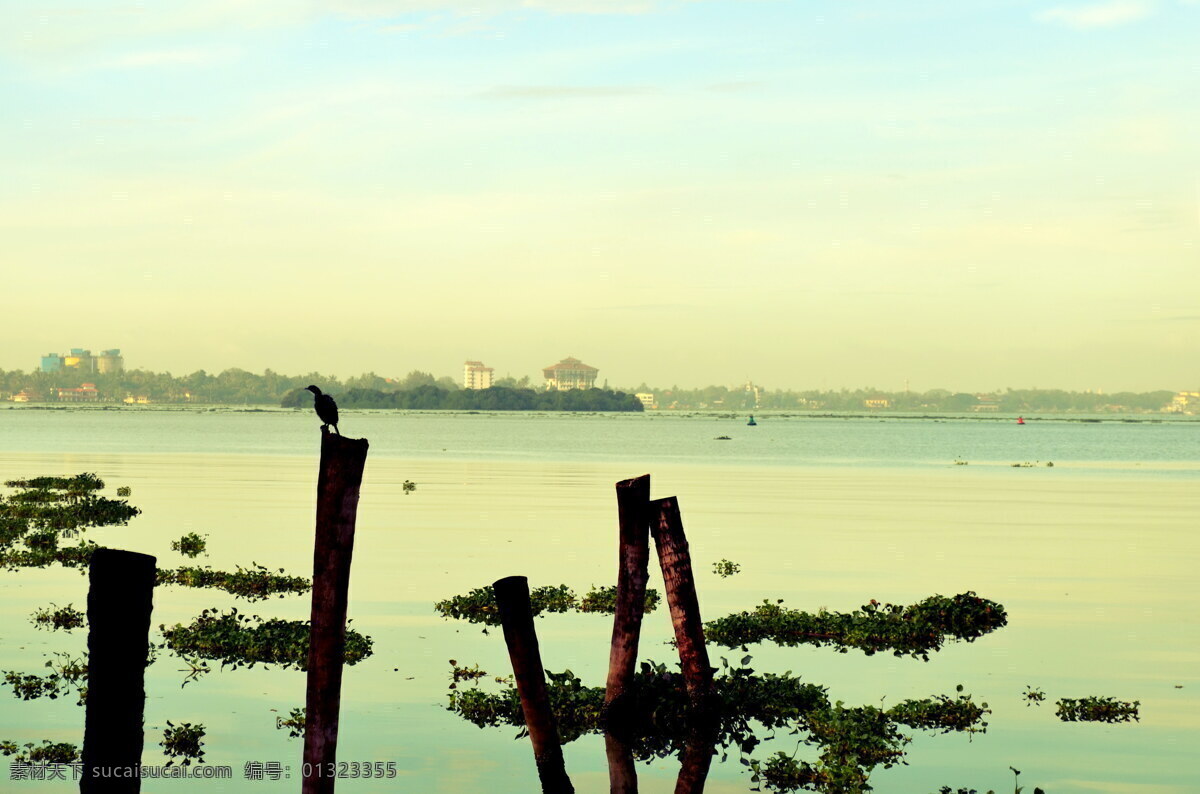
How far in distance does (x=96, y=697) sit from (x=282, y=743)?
4.53 meters

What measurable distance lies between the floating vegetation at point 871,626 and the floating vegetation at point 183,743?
9.34 meters

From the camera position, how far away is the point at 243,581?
26.5m

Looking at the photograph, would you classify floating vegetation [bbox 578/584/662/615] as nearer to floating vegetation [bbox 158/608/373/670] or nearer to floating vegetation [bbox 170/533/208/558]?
floating vegetation [bbox 158/608/373/670]

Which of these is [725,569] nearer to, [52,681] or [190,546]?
[190,546]

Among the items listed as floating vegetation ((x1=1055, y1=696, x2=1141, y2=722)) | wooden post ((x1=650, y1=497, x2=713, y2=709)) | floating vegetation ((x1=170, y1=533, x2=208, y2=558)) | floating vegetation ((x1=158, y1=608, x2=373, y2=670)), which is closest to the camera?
wooden post ((x1=650, y1=497, x2=713, y2=709))

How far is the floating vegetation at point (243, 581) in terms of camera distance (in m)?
26.1

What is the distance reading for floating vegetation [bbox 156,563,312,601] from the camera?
26.1 m

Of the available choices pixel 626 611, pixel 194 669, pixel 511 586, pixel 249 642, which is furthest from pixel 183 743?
pixel 249 642

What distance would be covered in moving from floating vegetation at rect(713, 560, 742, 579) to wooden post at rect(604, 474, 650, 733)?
1459cm

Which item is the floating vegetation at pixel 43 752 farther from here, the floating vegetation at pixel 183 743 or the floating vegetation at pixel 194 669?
the floating vegetation at pixel 194 669

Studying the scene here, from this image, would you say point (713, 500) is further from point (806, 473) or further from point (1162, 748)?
point (1162, 748)

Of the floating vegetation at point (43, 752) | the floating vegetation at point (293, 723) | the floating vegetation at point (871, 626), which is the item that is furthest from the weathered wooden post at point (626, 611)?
the floating vegetation at point (871, 626)

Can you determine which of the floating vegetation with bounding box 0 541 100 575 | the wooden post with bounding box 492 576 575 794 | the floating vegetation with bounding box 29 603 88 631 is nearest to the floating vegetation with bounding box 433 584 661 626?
the floating vegetation with bounding box 29 603 88 631

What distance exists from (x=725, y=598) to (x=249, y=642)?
10529mm
